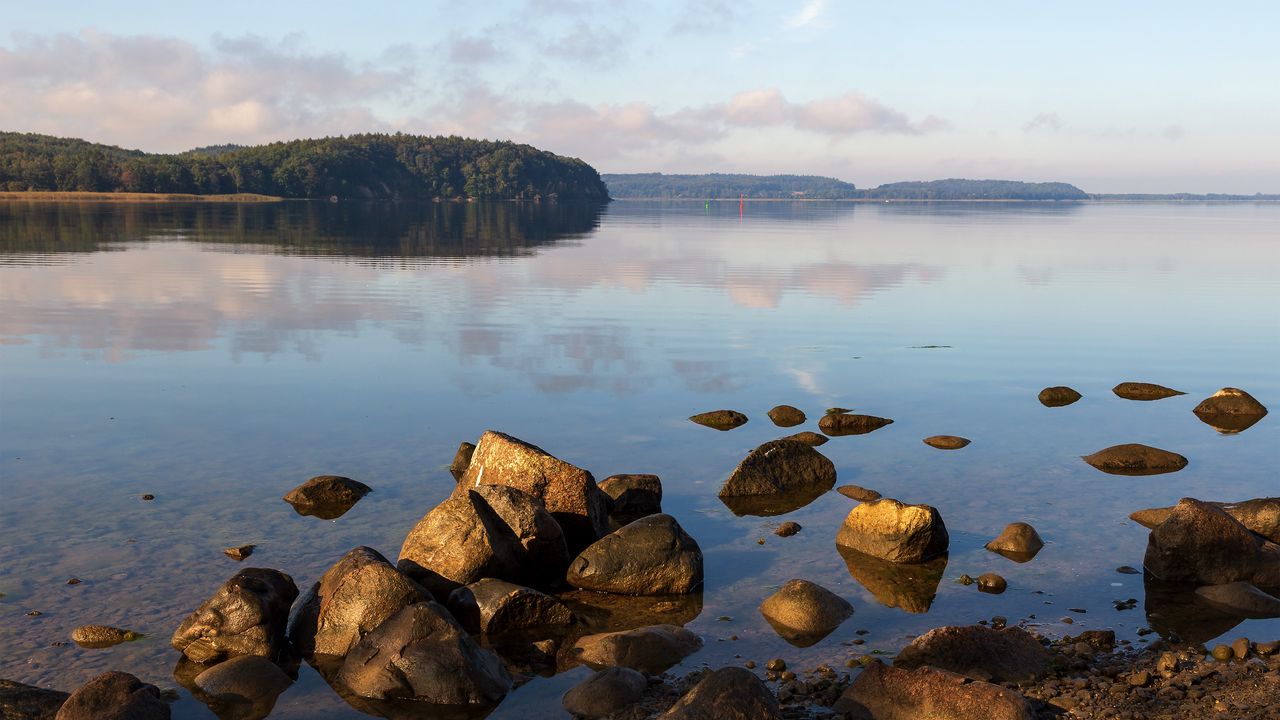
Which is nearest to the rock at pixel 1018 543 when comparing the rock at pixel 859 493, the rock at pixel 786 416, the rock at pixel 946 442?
the rock at pixel 859 493

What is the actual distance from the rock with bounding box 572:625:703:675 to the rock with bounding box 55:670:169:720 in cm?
480

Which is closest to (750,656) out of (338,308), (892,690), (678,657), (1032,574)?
(678,657)

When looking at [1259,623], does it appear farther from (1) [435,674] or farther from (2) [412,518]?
(2) [412,518]

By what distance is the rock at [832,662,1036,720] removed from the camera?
10.7 m

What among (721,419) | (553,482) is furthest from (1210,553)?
(721,419)

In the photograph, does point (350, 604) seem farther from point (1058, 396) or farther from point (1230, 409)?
point (1230, 409)

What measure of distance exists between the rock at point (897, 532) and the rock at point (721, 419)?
780 cm

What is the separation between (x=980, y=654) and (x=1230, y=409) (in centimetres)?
1750

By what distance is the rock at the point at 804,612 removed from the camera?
13570 mm

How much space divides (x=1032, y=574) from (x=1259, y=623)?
9.65 ft

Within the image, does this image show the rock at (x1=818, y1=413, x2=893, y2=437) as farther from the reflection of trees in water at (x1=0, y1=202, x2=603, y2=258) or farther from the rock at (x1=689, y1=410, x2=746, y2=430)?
the reflection of trees in water at (x1=0, y1=202, x2=603, y2=258)

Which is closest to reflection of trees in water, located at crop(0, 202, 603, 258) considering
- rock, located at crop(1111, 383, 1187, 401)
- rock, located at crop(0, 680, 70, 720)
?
rock, located at crop(1111, 383, 1187, 401)

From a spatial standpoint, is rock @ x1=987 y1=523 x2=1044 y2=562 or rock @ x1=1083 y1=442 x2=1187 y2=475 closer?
rock @ x1=987 y1=523 x2=1044 y2=562

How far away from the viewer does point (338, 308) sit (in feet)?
141
